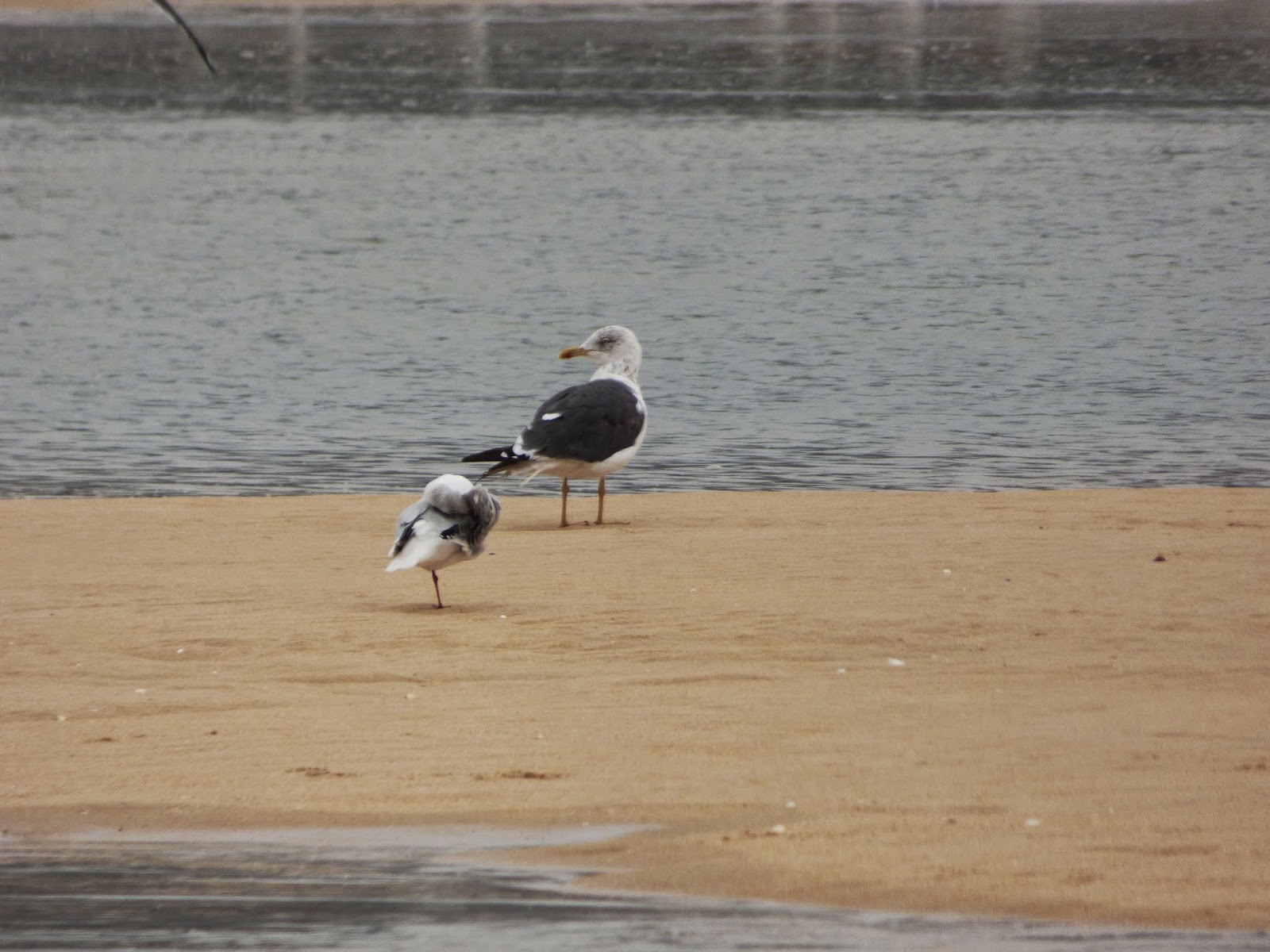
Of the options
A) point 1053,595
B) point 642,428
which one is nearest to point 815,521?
point 642,428

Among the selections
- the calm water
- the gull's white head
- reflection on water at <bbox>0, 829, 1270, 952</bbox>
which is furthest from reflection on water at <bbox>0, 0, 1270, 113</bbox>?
reflection on water at <bbox>0, 829, 1270, 952</bbox>

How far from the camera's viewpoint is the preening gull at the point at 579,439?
11.7m

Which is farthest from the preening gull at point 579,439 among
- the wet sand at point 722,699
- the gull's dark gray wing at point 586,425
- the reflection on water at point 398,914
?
the reflection on water at point 398,914

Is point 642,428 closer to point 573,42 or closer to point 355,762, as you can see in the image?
point 355,762

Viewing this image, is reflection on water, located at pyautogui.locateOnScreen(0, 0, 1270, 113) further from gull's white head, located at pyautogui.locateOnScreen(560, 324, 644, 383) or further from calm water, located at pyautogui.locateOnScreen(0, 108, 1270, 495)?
gull's white head, located at pyautogui.locateOnScreen(560, 324, 644, 383)

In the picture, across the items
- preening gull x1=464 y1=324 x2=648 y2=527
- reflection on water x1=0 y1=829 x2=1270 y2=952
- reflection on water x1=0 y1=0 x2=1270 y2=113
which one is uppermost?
reflection on water x1=0 y1=829 x2=1270 y2=952

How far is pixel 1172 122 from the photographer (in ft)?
156

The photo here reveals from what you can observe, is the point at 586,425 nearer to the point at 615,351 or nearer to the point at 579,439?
the point at 579,439

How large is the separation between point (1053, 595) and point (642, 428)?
356 centimetres

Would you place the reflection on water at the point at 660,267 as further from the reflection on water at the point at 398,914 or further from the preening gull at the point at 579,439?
the reflection on water at the point at 398,914

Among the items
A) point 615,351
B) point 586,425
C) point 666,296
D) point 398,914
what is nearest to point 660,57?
point 666,296

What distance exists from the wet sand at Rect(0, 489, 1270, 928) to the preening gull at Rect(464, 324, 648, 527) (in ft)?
1.44

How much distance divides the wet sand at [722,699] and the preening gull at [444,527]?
10.5 inches

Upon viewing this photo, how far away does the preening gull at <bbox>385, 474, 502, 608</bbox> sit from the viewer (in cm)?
899
